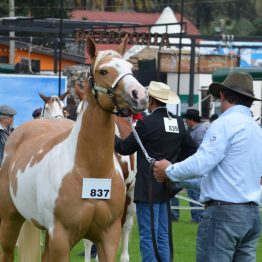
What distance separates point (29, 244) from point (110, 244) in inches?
85.7

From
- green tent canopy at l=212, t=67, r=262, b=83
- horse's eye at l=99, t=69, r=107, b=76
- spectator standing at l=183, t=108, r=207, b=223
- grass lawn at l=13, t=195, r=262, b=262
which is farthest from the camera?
green tent canopy at l=212, t=67, r=262, b=83

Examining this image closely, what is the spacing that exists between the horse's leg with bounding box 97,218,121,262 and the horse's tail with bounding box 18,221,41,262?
2.03 meters

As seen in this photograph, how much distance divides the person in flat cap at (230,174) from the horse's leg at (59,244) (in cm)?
111

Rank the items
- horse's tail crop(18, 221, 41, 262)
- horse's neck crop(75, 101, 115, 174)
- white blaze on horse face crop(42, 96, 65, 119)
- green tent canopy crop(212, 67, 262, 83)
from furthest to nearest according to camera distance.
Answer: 1. green tent canopy crop(212, 67, 262, 83)
2. white blaze on horse face crop(42, 96, 65, 119)
3. horse's tail crop(18, 221, 41, 262)
4. horse's neck crop(75, 101, 115, 174)

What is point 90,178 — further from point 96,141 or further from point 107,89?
point 107,89

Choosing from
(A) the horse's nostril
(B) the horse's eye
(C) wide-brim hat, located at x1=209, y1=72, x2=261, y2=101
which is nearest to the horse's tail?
(B) the horse's eye

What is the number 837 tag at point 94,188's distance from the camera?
7137 mm

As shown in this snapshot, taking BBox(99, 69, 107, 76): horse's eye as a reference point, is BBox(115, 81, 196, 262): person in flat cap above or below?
below

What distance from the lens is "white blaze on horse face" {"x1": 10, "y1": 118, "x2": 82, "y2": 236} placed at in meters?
7.30

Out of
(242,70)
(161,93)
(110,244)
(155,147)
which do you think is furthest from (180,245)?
(242,70)

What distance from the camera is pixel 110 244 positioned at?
7.32 metres

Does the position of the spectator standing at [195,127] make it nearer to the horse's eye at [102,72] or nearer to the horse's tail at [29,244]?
the horse's tail at [29,244]

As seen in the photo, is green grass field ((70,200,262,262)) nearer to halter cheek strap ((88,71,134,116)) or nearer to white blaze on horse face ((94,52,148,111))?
halter cheek strap ((88,71,134,116))

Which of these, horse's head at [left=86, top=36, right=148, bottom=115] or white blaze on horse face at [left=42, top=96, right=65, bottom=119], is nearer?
horse's head at [left=86, top=36, right=148, bottom=115]
